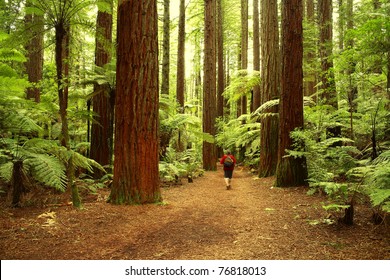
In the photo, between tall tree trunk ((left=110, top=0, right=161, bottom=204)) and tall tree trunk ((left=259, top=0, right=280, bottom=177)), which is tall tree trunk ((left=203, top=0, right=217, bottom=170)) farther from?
tall tree trunk ((left=110, top=0, right=161, bottom=204))

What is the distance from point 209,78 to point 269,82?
3.38m

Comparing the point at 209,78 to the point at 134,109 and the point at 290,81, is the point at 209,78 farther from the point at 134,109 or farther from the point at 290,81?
the point at 134,109

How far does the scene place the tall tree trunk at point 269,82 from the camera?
9.41 m

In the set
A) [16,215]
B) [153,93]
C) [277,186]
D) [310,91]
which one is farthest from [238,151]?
[16,215]

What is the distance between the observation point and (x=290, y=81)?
7.04m

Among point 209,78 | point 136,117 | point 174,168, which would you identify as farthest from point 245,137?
point 136,117

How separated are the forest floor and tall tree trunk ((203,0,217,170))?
765 cm

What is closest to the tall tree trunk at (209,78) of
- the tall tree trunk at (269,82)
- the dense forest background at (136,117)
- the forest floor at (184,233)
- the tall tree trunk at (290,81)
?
the tall tree trunk at (269,82)

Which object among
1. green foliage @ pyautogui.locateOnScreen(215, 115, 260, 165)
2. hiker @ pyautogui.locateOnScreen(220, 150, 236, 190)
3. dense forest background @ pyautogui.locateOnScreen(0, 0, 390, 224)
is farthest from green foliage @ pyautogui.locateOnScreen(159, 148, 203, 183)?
green foliage @ pyautogui.locateOnScreen(215, 115, 260, 165)

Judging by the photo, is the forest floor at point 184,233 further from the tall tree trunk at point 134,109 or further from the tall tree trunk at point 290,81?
the tall tree trunk at point 290,81

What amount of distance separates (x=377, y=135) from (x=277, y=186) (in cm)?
242

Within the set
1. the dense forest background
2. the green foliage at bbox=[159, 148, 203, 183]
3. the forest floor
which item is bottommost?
the forest floor

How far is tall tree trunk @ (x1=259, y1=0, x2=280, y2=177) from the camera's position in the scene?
9406 millimetres

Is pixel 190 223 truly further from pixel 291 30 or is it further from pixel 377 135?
pixel 291 30
